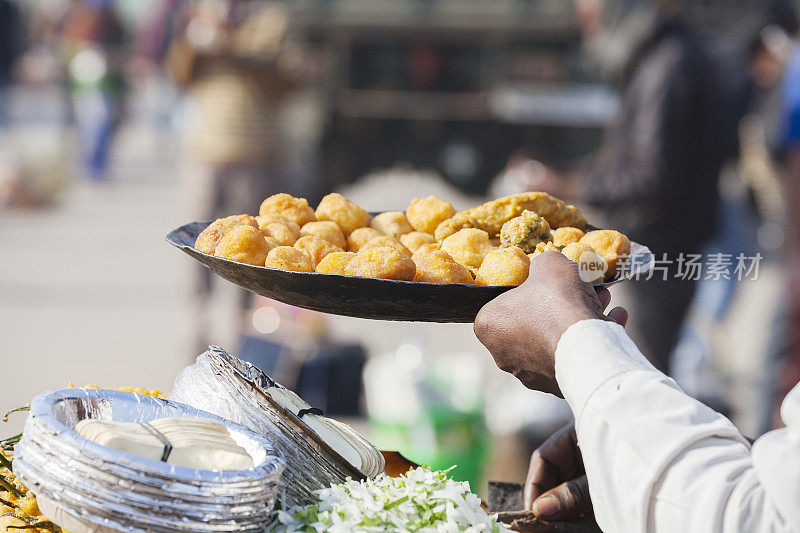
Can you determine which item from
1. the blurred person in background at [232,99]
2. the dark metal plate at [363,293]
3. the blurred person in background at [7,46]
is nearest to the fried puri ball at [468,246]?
the dark metal plate at [363,293]

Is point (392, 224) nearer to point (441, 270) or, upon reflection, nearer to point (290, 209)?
point (290, 209)

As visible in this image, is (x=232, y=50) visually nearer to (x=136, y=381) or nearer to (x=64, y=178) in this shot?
(x=136, y=381)

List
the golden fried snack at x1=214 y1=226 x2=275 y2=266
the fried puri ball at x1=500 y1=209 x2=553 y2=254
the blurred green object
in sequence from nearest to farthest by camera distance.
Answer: the golden fried snack at x1=214 y1=226 x2=275 y2=266 < the fried puri ball at x1=500 y1=209 x2=553 y2=254 < the blurred green object

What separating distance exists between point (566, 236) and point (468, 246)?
21cm

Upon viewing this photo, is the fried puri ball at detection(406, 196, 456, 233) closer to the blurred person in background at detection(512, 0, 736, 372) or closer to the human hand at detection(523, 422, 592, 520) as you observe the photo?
the human hand at detection(523, 422, 592, 520)

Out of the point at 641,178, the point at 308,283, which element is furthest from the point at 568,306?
the point at 641,178

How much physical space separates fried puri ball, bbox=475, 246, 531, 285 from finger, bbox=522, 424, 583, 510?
1.62 ft

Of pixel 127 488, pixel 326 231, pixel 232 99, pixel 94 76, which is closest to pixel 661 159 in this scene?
pixel 326 231

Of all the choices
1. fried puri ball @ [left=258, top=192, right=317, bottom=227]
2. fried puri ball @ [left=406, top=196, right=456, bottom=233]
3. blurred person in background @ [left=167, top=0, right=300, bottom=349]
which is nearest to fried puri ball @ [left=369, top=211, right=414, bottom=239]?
fried puri ball @ [left=406, top=196, right=456, bottom=233]

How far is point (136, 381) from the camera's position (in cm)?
463

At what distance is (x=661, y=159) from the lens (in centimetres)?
376

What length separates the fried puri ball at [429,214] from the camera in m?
1.82

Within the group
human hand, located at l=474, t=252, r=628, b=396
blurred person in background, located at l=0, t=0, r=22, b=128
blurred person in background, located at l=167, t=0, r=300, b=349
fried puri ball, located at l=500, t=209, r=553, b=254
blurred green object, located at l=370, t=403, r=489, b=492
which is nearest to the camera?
human hand, located at l=474, t=252, r=628, b=396

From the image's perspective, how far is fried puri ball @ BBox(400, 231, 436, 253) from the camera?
5.60ft
